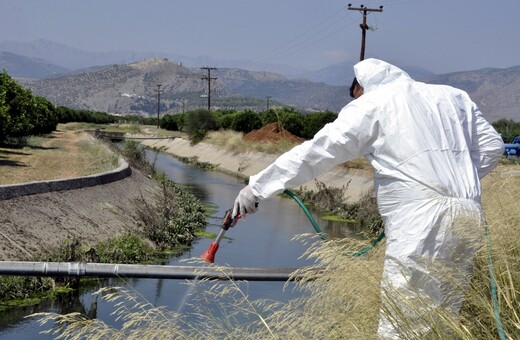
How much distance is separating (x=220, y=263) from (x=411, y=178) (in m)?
13.2

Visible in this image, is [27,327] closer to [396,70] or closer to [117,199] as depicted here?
[396,70]

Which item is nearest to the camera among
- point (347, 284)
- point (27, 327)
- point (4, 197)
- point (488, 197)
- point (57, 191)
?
point (347, 284)

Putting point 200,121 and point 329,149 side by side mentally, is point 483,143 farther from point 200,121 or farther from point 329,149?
point 200,121

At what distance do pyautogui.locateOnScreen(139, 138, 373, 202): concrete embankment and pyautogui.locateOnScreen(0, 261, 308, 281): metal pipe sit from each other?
88.8 ft

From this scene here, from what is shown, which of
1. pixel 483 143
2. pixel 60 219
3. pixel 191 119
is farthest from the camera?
pixel 191 119

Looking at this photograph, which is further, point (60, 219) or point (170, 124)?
point (170, 124)

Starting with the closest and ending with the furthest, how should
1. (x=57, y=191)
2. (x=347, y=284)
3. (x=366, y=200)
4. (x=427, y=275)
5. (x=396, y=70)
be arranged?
(x=427, y=275) → (x=347, y=284) → (x=396, y=70) → (x=57, y=191) → (x=366, y=200)

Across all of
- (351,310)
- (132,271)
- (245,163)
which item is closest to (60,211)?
(132,271)

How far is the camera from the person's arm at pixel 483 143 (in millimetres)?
4617

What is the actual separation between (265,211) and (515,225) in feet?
81.8

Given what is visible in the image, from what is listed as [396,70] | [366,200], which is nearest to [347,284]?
[396,70]

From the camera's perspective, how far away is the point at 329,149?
13.3ft

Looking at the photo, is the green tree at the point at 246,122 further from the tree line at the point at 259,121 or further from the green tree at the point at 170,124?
the green tree at the point at 170,124

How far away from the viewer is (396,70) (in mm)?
4473
